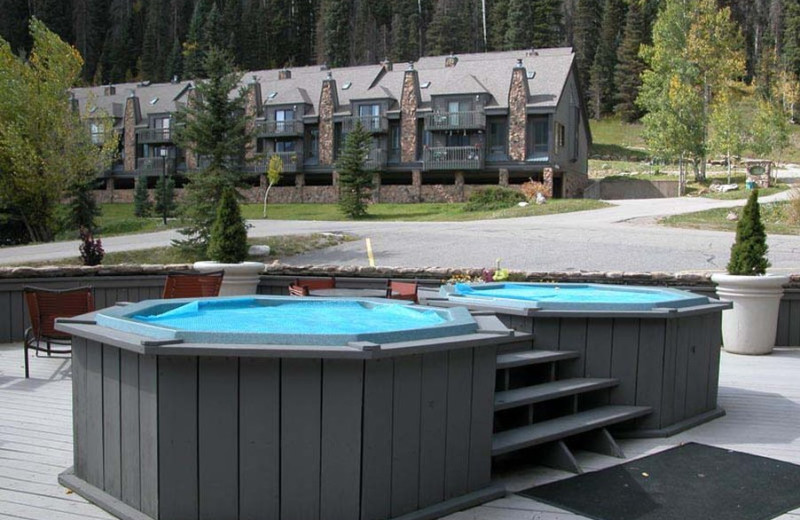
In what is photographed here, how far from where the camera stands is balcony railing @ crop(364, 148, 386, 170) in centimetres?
3806

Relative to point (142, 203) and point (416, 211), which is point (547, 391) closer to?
point (416, 211)

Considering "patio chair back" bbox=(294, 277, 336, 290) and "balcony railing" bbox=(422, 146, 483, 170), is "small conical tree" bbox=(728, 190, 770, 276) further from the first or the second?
"balcony railing" bbox=(422, 146, 483, 170)

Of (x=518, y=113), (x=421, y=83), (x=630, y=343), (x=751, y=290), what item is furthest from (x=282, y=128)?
(x=630, y=343)

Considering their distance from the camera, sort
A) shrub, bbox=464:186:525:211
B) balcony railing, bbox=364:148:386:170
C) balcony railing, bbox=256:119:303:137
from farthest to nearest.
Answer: balcony railing, bbox=256:119:303:137 < balcony railing, bbox=364:148:386:170 < shrub, bbox=464:186:525:211

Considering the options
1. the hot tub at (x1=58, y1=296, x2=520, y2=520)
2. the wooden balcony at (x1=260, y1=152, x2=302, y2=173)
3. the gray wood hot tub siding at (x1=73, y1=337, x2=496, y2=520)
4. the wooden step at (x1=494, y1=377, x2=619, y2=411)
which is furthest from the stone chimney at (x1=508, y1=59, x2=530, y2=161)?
the gray wood hot tub siding at (x1=73, y1=337, x2=496, y2=520)

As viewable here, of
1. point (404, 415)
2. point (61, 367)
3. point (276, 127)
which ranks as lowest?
point (61, 367)

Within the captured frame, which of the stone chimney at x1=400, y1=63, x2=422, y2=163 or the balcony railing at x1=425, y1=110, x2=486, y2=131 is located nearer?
the balcony railing at x1=425, y1=110, x2=486, y2=131

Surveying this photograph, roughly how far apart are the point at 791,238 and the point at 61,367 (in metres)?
18.2

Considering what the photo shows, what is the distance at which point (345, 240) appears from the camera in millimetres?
20172

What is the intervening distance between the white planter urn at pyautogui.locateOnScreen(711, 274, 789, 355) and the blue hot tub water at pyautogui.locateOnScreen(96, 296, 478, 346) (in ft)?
16.2

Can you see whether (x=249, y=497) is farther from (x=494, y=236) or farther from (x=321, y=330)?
(x=494, y=236)

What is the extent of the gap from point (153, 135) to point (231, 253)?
1576 inches

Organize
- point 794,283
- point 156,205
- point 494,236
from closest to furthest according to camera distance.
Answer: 1. point 794,283
2. point 494,236
3. point 156,205

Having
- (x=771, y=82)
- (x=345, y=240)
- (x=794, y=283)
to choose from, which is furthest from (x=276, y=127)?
(x=771, y=82)
